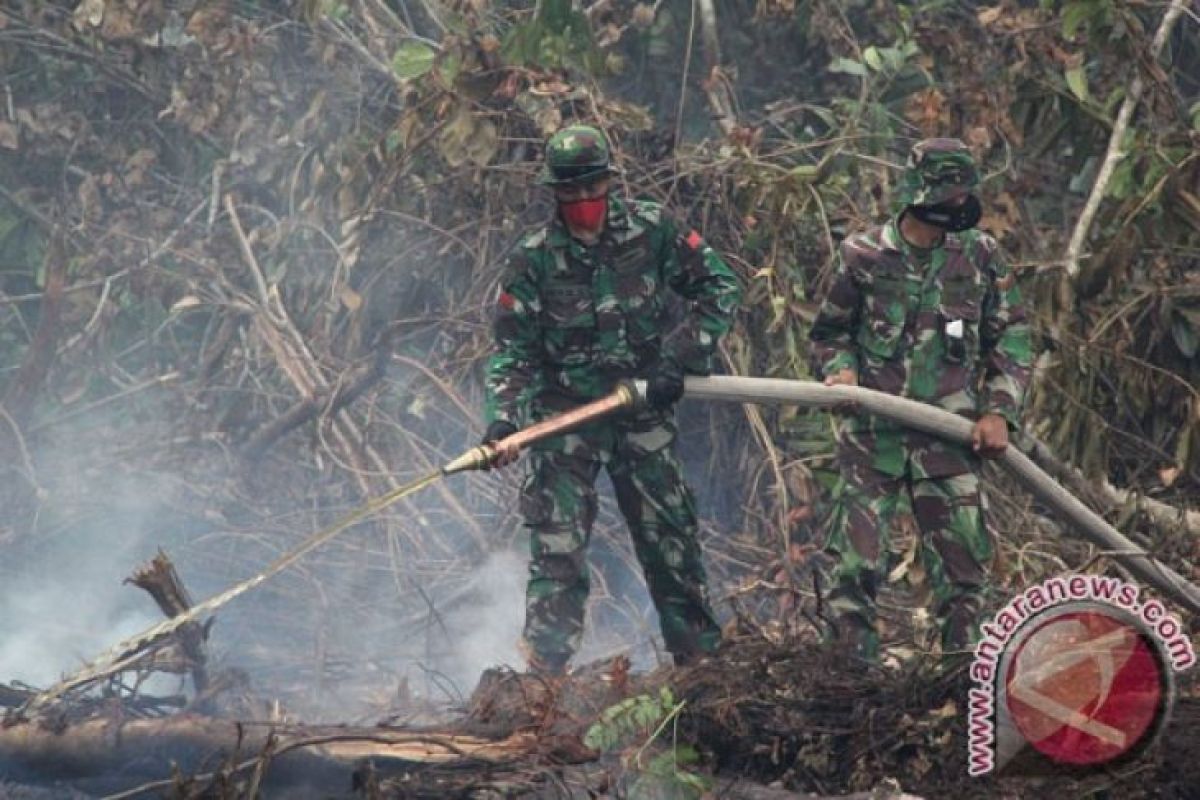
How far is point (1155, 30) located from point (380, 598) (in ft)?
15.4

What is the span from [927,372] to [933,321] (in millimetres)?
179

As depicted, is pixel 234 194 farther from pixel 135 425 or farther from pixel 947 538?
pixel 947 538

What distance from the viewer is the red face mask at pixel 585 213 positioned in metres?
6.11

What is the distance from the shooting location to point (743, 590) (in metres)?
7.00

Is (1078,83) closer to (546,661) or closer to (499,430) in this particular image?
(499,430)

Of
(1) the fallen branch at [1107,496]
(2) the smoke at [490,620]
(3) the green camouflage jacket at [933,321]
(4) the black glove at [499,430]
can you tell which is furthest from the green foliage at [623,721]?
(1) the fallen branch at [1107,496]

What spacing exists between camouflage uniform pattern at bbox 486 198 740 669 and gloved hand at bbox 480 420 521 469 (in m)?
0.10

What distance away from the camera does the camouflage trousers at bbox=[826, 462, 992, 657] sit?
605cm

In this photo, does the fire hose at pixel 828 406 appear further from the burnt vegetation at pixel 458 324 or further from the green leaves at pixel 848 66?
the green leaves at pixel 848 66

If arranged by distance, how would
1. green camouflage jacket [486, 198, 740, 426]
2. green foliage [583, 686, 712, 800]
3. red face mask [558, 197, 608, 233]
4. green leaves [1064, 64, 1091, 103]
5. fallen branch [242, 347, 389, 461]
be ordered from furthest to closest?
fallen branch [242, 347, 389, 461], green leaves [1064, 64, 1091, 103], green camouflage jacket [486, 198, 740, 426], red face mask [558, 197, 608, 233], green foliage [583, 686, 712, 800]

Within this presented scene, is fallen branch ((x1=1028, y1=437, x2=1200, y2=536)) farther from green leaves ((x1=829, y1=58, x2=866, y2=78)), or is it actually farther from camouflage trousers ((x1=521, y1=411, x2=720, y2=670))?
green leaves ((x1=829, y1=58, x2=866, y2=78))

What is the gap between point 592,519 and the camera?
649 centimetres

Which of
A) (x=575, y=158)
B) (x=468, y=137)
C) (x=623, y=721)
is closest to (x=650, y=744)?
(x=623, y=721)

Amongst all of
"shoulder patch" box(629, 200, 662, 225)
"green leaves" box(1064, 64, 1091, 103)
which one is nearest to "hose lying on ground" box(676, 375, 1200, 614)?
"shoulder patch" box(629, 200, 662, 225)
